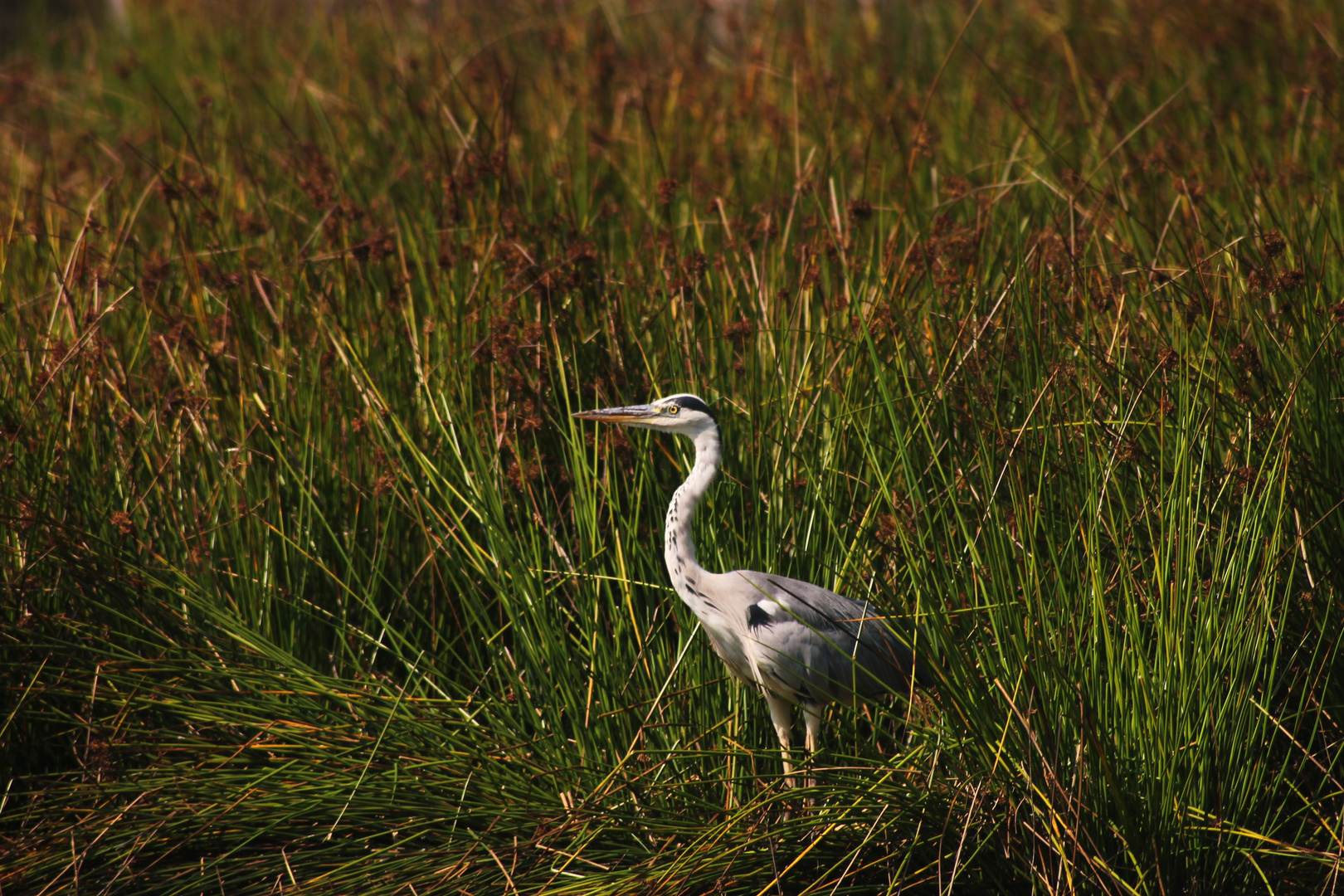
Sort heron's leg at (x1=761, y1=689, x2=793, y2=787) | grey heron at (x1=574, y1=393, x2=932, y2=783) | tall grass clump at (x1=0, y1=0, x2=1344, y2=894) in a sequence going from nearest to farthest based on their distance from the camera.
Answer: tall grass clump at (x1=0, y1=0, x2=1344, y2=894) → grey heron at (x1=574, y1=393, x2=932, y2=783) → heron's leg at (x1=761, y1=689, x2=793, y2=787)

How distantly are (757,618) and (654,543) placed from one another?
1.75ft

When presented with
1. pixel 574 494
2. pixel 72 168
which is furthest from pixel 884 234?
pixel 72 168

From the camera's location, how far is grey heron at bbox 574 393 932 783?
8.75 feet

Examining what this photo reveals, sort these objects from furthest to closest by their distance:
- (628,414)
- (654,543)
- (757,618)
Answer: (654,543) < (628,414) < (757,618)

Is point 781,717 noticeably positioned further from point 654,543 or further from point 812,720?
point 654,543

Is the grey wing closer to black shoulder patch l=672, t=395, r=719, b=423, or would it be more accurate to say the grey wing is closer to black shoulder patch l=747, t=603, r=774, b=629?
black shoulder patch l=747, t=603, r=774, b=629

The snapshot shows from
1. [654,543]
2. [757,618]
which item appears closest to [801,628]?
[757,618]

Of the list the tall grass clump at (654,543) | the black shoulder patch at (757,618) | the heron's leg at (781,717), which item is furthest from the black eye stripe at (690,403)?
the heron's leg at (781,717)

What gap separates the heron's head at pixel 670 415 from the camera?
2738 mm

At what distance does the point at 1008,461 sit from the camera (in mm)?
2314

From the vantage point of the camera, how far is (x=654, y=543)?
10.3 feet

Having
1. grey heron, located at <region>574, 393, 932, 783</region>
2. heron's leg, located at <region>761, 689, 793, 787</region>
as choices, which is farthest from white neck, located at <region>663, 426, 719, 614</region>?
heron's leg, located at <region>761, 689, 793, 787</region>

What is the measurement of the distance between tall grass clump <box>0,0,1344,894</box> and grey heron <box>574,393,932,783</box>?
0.43 feet

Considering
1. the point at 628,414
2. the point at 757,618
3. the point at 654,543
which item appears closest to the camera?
the point at 757,618
